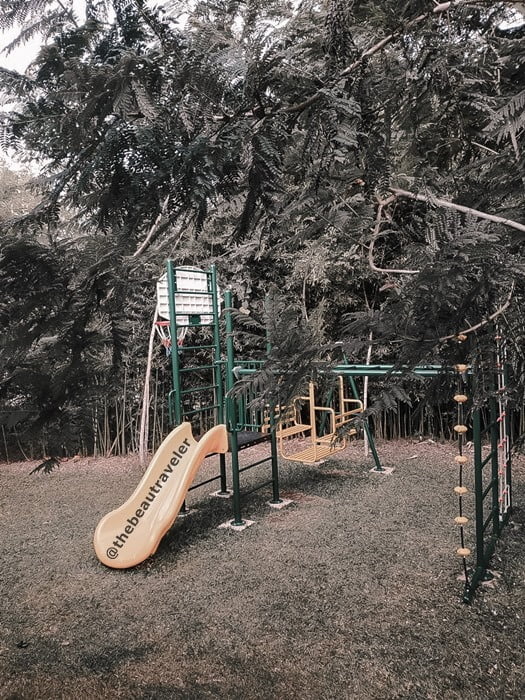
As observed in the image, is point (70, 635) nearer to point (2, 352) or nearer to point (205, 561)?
point (205, 561)

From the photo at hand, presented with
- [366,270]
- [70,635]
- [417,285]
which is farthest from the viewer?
[366,270]

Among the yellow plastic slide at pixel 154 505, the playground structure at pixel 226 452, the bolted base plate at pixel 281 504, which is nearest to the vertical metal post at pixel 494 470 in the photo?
the playground structure at pixel 226 452

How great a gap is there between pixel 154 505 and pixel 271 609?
3.60 feet

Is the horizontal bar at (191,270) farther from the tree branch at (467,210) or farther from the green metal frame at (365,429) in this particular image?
the tree branch at (467,210)

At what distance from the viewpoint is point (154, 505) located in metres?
3.27

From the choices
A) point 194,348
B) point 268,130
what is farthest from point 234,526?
point 268,130

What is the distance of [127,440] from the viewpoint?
605cm

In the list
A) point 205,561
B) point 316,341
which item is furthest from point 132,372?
point 316,341

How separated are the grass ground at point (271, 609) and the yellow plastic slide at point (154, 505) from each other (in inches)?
4.2

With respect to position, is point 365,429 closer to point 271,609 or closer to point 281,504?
point 281,504

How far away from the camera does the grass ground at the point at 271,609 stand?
6.28ft

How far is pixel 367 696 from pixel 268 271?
188 inches

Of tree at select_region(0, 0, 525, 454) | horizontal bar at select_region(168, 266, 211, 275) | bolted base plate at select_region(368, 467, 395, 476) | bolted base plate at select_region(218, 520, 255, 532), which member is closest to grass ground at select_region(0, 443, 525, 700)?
bolted base plate at select_region(218, 520, 255, 532)

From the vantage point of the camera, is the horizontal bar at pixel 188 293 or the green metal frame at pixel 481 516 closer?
the green metal frame at pixel 481 516
